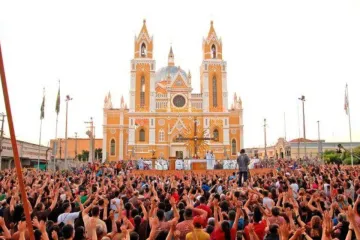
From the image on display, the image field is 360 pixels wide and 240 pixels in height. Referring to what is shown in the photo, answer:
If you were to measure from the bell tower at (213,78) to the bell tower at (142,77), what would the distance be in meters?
9.38

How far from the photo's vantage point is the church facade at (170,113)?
6419cm

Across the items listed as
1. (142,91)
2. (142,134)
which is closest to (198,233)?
(142,134)

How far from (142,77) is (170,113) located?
839cm

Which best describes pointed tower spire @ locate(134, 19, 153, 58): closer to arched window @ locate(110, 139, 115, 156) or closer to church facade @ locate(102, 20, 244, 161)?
church facade @ locate(102, 20, 244, 161)

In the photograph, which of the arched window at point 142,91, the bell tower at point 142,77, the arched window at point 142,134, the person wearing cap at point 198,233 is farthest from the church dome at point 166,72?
the person wearing cap at point 198,233

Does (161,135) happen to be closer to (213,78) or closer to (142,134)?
(142,134)

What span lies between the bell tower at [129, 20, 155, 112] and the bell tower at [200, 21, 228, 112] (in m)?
9.38

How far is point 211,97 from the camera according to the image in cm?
6812

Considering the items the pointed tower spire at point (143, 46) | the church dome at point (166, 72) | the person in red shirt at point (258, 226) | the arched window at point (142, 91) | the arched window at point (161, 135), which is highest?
the pointed tower spire at point (143, 46)

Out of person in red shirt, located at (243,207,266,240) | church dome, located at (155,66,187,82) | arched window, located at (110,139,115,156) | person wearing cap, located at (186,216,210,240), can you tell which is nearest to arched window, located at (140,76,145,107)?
church dome, located at (155,66,187,82)

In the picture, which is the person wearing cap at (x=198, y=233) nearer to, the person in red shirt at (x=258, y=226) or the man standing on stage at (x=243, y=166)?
the person in red shirt at (x=258, y=226)

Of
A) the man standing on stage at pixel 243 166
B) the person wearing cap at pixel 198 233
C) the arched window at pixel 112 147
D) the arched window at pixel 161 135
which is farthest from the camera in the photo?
the arched window at pixel 112 147

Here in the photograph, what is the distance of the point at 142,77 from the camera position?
6800 centimetres

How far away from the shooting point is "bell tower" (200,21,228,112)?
67625mm
